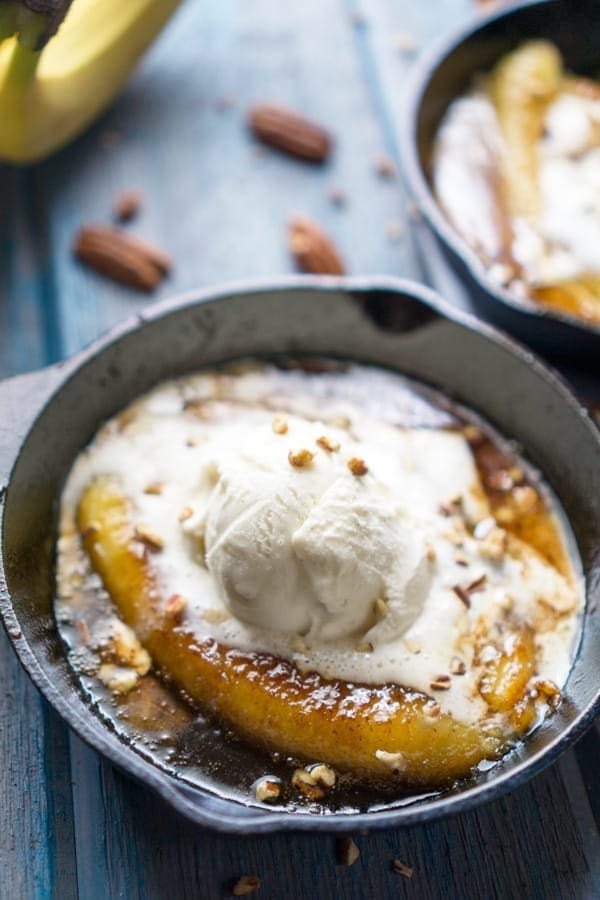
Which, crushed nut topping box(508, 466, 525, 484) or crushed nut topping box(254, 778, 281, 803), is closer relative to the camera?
crushed nut topping box(254, 778, 281, 803)

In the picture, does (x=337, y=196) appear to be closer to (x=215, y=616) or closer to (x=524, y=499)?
(x=524, y=499)

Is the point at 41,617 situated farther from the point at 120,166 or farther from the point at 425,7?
the point at 425,7

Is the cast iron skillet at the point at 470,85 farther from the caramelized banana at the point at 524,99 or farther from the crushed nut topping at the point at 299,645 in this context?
the crushed nut topping at the point at 299,645

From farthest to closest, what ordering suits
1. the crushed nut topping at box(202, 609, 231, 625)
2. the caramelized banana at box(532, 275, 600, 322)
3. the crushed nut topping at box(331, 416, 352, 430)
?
the caramelized banana at box(532, 275, 600, 322), the crushed nut topping at box(331, 416, 352, 430), the crushed nut topping at box(202, 609, 231, 625)

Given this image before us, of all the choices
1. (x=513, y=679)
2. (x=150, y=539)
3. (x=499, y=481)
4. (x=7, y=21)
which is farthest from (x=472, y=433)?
(x=7, y=21)

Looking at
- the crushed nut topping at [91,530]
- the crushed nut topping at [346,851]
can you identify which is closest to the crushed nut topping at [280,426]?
the crushed nut topping at [91,530]

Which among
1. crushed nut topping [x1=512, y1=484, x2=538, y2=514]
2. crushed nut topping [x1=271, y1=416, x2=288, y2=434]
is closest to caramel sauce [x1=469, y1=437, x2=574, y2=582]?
crushed nut topping [x1=512, y1=484, x2=538, y2=514]

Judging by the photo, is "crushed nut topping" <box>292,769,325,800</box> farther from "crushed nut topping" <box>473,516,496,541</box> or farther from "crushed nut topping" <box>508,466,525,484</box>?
"crushed nut topping" <box>508,466,525,484</box>
